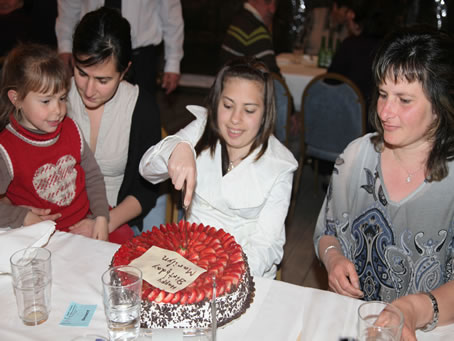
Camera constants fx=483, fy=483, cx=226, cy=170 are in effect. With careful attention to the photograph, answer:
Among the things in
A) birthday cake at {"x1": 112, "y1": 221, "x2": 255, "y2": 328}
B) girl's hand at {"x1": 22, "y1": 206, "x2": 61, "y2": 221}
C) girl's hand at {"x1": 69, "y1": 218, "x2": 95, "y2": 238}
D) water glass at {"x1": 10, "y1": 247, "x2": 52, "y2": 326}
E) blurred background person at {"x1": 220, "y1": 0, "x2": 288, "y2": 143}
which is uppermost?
blurred background person at {"x1": 220, "y1": 0, "x2": 288, "y2": 143}

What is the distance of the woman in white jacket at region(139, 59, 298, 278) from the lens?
74.6 inches

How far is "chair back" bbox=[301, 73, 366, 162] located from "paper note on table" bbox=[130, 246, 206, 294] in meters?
2.49

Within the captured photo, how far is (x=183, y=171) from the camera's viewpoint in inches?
64.6

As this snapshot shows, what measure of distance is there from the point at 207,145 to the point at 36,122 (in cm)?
71

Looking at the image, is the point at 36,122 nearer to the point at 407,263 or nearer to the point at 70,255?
the point at 70,255

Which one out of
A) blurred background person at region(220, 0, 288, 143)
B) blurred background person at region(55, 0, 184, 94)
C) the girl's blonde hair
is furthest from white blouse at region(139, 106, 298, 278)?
blurred background person at region(220, 0, 288, 143)

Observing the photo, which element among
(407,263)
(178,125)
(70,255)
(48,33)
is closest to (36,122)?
(70,255)

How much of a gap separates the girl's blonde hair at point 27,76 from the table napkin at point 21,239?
0.59m

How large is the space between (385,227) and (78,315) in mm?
1122

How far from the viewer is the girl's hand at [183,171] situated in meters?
1.60

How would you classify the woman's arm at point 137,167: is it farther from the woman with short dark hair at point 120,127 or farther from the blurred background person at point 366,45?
the blurred background person at point 366,45

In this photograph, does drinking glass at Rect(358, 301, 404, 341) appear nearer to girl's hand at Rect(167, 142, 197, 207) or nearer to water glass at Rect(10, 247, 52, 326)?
girl's hand at Rect(167, 142, 197, 207)

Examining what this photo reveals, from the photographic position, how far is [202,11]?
9539mm

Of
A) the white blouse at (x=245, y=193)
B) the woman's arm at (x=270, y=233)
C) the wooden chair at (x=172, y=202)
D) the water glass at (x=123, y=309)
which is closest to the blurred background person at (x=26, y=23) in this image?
the wooden chair at (x=172, y=202)
